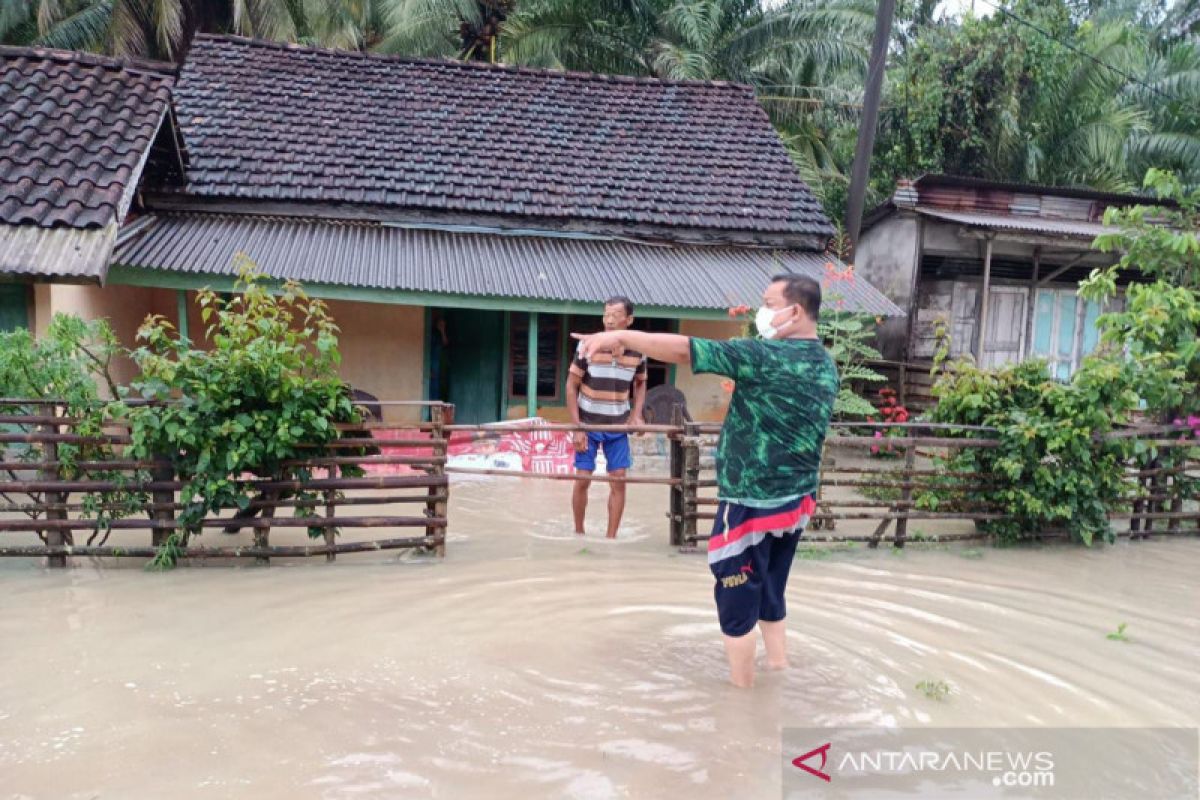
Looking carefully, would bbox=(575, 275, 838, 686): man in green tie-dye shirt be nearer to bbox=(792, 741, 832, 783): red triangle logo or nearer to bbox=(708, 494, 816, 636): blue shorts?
bbox=(708, 494, 816, 636): blue shorts

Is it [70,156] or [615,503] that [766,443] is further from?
[70,156]

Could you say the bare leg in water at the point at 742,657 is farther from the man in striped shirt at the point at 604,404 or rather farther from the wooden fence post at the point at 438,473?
the man in striped shirt at the point at 604,404

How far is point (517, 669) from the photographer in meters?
3.82

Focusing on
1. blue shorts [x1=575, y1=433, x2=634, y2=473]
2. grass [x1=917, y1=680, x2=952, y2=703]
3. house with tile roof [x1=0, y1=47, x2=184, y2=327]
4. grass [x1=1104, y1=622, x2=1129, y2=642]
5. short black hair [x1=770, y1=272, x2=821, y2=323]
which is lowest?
grass [x1=1104, y1=622, x2=1129, y2=642]

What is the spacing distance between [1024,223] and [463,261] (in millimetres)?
8171

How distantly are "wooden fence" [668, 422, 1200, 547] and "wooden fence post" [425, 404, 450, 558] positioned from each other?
5.27 feet

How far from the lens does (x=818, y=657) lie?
4.10 m

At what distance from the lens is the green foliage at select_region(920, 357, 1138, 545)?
620 centimetres

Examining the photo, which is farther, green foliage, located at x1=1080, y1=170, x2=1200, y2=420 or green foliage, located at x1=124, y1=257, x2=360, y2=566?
green foliage, located at x1=1080, y1=170, x2=1200, y2=420

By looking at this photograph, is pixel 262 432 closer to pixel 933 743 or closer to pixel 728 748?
pixel 728 748

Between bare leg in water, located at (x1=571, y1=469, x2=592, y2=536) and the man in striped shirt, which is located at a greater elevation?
the man in striped shirt

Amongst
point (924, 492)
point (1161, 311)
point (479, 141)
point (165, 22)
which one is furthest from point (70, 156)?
point (165, 22)

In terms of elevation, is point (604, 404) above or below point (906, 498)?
above

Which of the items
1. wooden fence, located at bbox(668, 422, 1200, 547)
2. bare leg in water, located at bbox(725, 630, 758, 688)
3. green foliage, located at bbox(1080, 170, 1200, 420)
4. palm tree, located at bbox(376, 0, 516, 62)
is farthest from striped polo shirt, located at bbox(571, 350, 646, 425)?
palm tree, located at bbox(376, 0, 516, 62)
